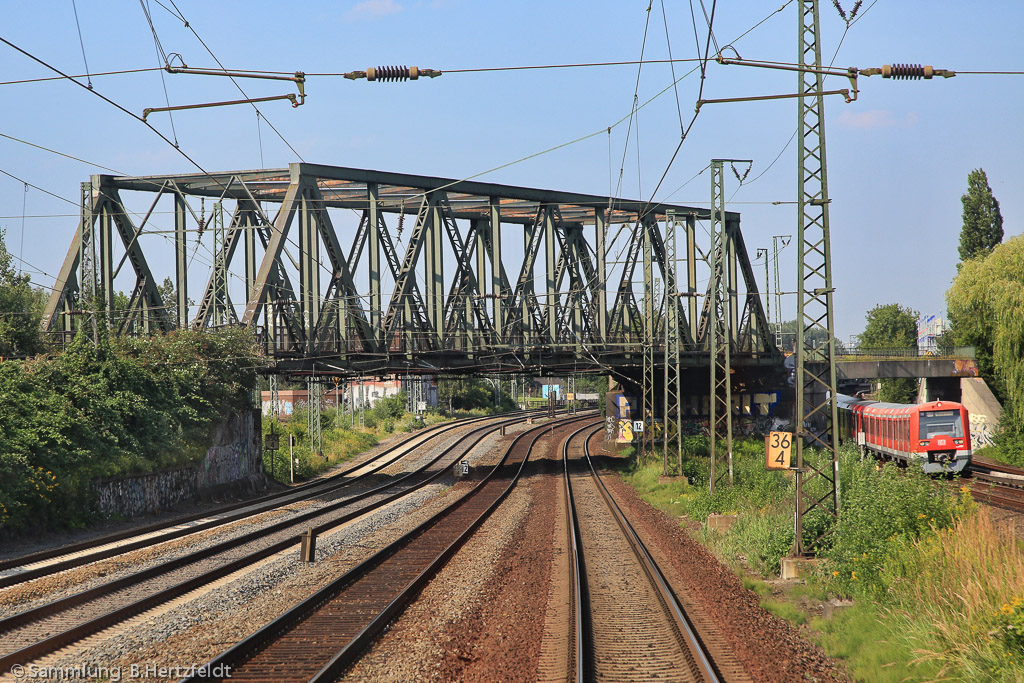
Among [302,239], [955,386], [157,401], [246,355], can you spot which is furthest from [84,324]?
[955,386]

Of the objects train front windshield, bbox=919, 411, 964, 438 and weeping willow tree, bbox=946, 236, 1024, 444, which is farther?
weeping willow tree, bbox=946, 236, 1024, 444

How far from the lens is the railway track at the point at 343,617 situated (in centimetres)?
1075

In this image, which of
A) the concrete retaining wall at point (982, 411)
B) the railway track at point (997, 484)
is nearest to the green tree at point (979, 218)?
the concrete retaining wall at point (982, 411)

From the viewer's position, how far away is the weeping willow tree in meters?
41.7

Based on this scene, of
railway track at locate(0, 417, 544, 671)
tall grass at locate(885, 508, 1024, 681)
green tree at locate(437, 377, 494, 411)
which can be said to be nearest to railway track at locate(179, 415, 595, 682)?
railway track at locate(0, 417, 544, 671)

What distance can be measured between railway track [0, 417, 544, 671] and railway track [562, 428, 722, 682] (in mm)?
6714

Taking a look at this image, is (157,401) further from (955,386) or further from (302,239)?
(955,386)

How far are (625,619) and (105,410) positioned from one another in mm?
19880

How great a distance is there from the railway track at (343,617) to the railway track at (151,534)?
6.06 m

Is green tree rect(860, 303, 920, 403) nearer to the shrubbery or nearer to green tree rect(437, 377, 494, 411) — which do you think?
green tree rect(437, 377, 494, 411)

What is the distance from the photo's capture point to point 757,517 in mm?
20703

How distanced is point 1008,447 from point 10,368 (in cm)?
4369

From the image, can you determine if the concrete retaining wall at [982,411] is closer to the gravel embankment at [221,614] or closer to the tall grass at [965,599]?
the tall grass at [965,599]

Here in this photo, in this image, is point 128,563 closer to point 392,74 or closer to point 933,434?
point 392,74
